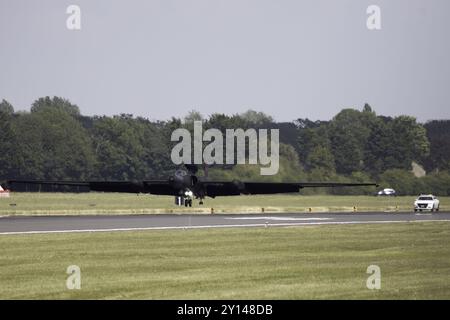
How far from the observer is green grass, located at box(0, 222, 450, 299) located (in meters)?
20.9

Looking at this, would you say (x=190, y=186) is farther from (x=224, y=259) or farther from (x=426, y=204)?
(x=224, y=259)

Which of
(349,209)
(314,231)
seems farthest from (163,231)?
(349,209)

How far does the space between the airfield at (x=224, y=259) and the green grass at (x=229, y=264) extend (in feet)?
0.09

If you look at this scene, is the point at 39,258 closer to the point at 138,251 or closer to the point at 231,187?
the point at 138,251

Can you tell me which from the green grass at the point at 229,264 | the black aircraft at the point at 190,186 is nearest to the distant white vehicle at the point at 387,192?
the black aircraft at the point at 190,186

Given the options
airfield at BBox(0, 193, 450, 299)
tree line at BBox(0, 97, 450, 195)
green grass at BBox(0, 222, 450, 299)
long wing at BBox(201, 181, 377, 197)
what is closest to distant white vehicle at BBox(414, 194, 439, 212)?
long wing at BBox(201, 181, 377, 197)

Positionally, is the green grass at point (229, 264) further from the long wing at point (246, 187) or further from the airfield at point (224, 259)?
the long wing at point (246, 187)

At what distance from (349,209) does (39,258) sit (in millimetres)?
46712

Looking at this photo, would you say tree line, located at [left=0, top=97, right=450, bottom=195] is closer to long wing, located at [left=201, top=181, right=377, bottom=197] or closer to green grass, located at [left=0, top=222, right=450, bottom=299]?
long wing, located at [left=201, top=181, right=377, bottom=197]

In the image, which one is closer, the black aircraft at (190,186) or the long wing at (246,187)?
the black aircraft at (190,186)

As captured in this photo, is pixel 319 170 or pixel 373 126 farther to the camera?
pixel 373 126

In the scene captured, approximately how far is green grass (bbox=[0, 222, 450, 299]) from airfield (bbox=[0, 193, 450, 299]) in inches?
1.1

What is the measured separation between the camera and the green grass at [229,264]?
20875mm
